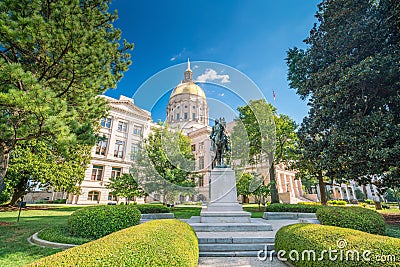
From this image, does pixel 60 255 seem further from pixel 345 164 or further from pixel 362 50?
pixel 362 50

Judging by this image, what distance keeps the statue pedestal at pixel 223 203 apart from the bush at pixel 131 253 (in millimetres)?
5807

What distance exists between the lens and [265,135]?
21797mm

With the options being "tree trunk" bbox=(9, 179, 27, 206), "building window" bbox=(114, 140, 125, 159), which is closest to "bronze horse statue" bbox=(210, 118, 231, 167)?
"tree trunk" bbox=(9, 179, 27, 206)

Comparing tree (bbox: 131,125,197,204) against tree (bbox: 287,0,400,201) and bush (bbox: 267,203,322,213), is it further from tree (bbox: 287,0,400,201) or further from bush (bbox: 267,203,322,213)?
tree (bbox: 287,0,400,201)

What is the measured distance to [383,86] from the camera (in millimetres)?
10859

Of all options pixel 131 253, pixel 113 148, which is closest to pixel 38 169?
pixel 113 148

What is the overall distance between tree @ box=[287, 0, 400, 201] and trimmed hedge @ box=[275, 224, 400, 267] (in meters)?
7.81

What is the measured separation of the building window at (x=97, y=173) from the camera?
35.1 metres

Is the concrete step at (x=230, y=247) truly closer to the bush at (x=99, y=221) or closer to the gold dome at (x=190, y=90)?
the bush at (x=99, y=221)

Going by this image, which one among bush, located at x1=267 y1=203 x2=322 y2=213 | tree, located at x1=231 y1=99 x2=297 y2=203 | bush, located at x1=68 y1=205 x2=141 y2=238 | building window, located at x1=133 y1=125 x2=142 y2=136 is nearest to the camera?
bush, located at x1=68 y1=205 x2=141 y2=238

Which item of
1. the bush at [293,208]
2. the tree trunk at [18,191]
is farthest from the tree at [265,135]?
the tree trunk at [18,191]

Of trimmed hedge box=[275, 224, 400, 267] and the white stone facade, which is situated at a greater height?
the white stone facade

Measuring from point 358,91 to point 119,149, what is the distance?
37.6 meters

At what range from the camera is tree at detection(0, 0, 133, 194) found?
20.6 feet
